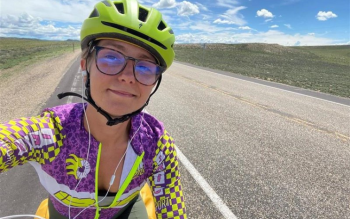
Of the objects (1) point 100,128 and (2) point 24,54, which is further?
(2) point 24,54

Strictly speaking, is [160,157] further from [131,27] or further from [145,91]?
[131,27]

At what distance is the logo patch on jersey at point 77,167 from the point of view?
158 centimetres

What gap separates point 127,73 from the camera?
1.57 m

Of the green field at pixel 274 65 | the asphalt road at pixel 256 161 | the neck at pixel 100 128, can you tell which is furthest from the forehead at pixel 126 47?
the green field at pixel 274 65

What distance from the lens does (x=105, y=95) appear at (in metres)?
1.57

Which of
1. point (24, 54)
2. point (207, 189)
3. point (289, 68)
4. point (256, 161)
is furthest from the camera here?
point (24, 54)

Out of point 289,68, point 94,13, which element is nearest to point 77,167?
point 94,13

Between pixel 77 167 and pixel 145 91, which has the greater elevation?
pixel 145 91

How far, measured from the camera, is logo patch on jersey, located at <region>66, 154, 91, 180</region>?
1.58m

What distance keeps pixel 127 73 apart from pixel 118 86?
9 cm

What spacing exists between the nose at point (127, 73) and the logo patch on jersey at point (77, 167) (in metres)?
0.55

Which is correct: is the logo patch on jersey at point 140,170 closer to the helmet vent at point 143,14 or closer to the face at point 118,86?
the face at point 118,86

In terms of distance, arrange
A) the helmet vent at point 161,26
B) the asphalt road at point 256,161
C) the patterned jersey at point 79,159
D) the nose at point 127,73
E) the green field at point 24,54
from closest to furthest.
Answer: the patterned jersey at point 79,159, the nose at point 127,73, the helmet vent at point 161,26, the asphalt road at point 256,161, the green field at point 24,54

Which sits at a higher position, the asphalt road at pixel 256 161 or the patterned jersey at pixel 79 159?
the patterned jersey at pixel 79 159
